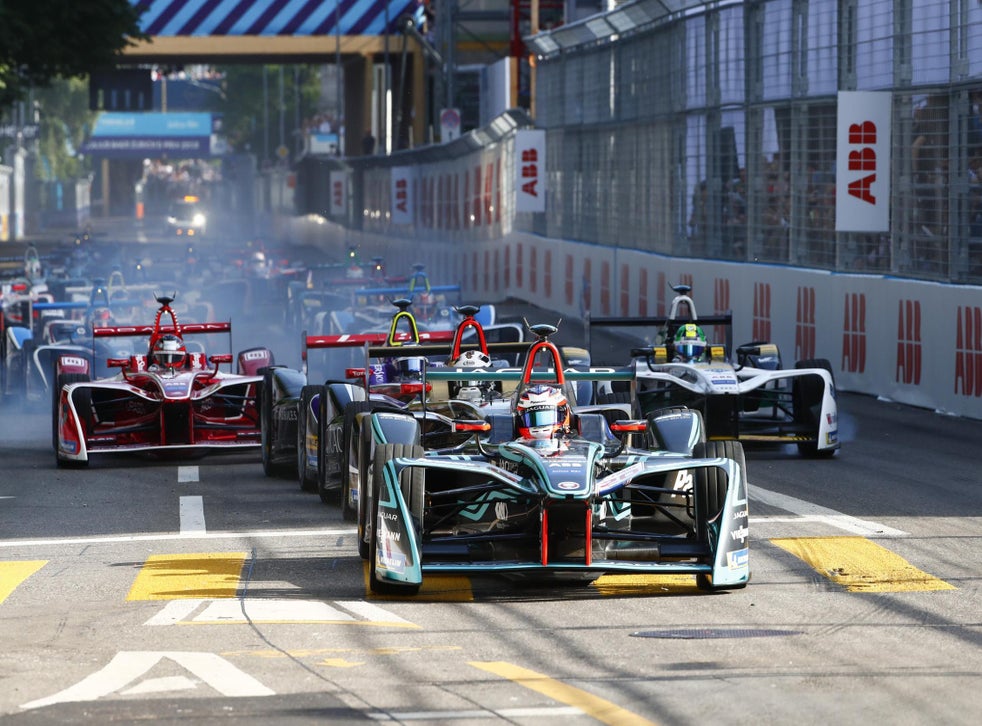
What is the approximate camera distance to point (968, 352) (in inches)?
733

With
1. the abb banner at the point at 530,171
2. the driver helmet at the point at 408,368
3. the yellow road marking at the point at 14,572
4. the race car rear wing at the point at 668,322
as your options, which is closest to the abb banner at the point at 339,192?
the abb banner at the point at 530,171

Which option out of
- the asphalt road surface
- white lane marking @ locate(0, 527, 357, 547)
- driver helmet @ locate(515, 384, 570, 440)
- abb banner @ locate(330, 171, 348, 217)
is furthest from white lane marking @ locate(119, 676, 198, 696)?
abb banner @ locate(330, 171, 348, 217)

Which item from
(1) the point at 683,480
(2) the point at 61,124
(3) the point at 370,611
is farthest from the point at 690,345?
(2) the point at 61,124

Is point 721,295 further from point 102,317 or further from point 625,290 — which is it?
point 102,317

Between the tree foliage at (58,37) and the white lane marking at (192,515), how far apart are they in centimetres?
2349

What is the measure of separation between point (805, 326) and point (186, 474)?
8829 mm

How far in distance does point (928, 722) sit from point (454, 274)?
38.5 metres

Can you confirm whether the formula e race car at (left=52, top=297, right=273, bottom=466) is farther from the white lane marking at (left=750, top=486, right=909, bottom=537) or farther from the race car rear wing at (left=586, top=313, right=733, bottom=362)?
the white lane marking at (left=750, top=486, right=909, bottom=537)

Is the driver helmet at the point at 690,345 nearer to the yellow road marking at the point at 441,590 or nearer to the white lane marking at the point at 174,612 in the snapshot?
the yellow road marking at the point at 441,590

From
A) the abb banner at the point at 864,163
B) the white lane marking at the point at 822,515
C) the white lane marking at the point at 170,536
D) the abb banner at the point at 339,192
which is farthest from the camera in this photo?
the abb banner at the point at 339,192

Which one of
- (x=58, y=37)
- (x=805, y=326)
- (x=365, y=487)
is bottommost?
(x=805, y=326)

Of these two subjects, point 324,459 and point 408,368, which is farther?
point 408,368

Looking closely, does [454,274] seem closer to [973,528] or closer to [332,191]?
[332,191]

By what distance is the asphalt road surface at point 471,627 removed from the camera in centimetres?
728
